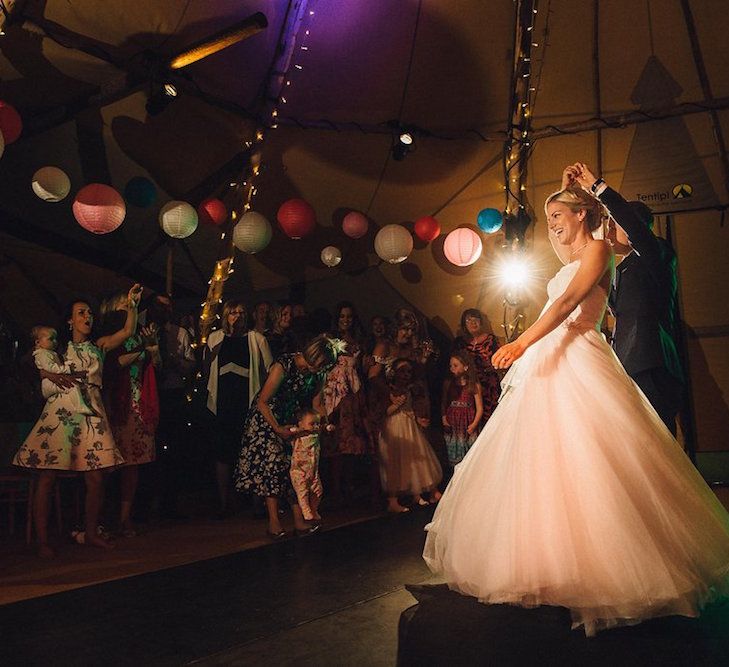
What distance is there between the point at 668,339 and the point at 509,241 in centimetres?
403

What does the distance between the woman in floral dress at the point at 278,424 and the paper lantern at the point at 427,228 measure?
312 centimetres

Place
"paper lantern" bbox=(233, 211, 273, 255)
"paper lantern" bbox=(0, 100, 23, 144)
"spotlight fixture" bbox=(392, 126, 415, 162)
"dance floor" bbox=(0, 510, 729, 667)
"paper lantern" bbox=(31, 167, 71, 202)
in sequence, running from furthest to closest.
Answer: "spotlight fixture" bbox=(392, 126, 415, 162)
"paper lantern" bbox=(233, 211, 273, 255)
"paper lantern" bbox=(31, 167, 71, 202)
"paper lantern" bbox=(0, 100, 23, 144)
"dance floor" bbox=(0, 510, 729, 667)

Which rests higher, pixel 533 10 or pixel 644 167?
pixel 533 10

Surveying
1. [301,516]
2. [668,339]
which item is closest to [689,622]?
[668,339]

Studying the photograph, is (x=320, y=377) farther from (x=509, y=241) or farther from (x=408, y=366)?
(x=509, y=241)

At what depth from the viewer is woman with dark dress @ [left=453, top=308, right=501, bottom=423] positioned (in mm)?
5387

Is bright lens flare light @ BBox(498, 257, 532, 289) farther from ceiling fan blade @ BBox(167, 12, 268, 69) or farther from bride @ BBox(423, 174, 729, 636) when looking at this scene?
bride @ BBox(423, 174, 729, 636)

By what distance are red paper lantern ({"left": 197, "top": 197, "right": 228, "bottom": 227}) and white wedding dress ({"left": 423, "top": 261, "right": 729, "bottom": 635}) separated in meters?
4.22

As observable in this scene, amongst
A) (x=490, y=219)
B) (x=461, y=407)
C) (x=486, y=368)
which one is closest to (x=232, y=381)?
(x=461, y=407)

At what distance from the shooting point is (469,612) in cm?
221

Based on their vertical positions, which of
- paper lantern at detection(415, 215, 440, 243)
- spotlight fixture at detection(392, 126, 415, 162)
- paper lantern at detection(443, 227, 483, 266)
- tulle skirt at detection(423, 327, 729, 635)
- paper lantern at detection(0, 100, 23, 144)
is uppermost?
spotlight fixture at detection(392, 126, 415, 162)

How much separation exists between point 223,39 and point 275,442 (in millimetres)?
3147

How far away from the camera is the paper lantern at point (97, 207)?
15.9 ft

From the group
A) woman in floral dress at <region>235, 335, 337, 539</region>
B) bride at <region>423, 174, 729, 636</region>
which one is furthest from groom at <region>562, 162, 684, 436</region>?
woman in floral dress at <region>235, 335, 337, 539</region>
